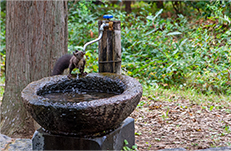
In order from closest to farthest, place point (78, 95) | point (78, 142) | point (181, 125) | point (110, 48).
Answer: point (78, 142) → point (78, 95) → point (110, 48) → point (181, 125)

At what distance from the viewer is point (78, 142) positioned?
84.8 inches

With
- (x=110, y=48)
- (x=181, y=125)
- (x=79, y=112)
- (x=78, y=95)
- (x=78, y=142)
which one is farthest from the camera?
(x=181, y=125)

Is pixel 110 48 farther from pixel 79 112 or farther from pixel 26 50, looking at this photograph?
pixel 79 112

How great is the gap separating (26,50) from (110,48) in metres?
1.04

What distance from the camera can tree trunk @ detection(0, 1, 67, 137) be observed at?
315 centimetres

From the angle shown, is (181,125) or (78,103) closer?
(78,103)

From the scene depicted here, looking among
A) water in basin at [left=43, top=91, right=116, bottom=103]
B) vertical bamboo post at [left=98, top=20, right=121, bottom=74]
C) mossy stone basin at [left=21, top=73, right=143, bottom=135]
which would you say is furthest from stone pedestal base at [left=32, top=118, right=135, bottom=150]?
vertical bamboo post at [left=98, top=20, right=121, bottom=74]

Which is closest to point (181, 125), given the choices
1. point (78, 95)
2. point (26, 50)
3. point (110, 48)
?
point (110, 48)

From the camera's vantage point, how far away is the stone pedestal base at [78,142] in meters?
2.13

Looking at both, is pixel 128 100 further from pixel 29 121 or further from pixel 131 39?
pixel 131 39

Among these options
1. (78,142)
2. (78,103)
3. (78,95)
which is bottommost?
(78,142)

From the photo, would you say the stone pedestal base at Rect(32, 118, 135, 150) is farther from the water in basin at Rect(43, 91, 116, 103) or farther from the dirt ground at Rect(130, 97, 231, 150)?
the dirt ground at Rect(130, 97, 231, 150)

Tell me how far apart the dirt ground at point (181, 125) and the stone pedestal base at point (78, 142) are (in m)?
0.58

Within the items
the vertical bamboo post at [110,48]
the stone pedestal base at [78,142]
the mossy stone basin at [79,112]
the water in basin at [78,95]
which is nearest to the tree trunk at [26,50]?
the vertical bamboo post at [110,48]
